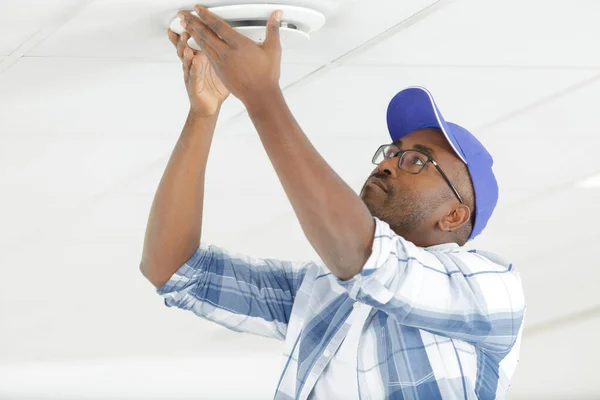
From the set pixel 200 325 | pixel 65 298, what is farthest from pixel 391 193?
pixel 200 325

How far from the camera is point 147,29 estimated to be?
222 centimetres

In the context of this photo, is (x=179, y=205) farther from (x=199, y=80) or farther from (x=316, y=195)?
(x=316, y=195)

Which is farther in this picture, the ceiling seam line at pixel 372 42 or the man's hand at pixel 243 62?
the ceiling seam line at pixel 372 42

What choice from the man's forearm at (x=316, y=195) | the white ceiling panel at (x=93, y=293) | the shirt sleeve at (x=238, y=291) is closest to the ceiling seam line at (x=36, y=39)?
the man's forearm at (x=316, y=195)

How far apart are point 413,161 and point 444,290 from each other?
1.50 feet

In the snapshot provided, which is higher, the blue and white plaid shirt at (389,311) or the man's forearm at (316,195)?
the man's forearm at (316,195)

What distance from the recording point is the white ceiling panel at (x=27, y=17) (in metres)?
2.07

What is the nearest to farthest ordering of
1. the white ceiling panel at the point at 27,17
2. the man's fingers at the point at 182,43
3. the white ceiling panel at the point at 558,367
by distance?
the white ceiling panel at the point at 27,17, the man's fingers at the point at 182,43, the white ceiling panel at the point at 558,367

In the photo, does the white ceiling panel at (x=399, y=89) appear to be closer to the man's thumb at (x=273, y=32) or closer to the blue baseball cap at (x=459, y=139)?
the blue baseball cap at (x=459, y=139)

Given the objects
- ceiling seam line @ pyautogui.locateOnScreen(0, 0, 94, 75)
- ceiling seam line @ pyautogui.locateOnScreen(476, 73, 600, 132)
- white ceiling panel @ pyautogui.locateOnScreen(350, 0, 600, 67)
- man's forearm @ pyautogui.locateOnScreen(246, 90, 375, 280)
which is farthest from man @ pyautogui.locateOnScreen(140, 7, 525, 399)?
ceiling seam line @ pyautogui.locateOnScreen(476, 73, 600, 132)

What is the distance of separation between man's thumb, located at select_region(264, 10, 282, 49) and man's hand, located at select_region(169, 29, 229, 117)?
236 mm

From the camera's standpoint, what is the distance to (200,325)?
17.3ft

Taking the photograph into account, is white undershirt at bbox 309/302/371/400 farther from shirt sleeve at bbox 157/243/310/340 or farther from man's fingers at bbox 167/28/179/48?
man's fingers at bbox 167/28/179/48

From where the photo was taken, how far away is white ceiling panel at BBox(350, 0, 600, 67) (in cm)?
222
